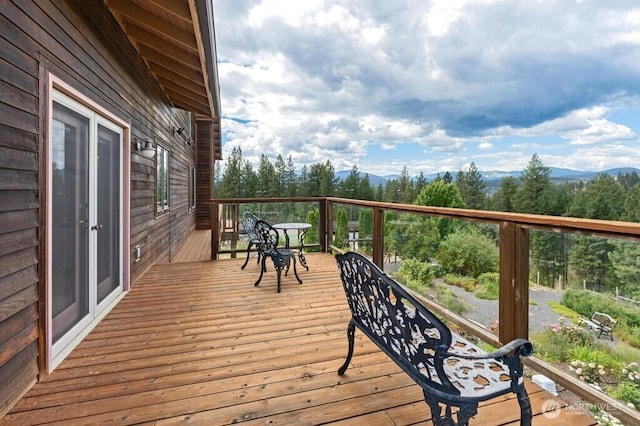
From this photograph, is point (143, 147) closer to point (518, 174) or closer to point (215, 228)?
point (215, 228)

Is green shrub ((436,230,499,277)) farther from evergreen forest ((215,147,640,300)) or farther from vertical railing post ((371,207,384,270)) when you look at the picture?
vertical railing post ((371,207,384,270))

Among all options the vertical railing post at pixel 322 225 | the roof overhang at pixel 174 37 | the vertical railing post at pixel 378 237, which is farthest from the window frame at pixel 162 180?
the vertical railing post at pixel 378 237

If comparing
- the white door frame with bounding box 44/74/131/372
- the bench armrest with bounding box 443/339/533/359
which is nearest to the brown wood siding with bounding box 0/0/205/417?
the white door frame with bounding box 44/74/131/372

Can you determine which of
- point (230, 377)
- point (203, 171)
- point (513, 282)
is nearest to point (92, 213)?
point (230, 377)

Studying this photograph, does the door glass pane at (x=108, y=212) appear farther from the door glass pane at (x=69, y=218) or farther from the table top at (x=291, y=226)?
the table top at (x=291, y=226)

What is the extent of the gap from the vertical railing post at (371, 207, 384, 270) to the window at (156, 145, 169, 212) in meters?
3.76

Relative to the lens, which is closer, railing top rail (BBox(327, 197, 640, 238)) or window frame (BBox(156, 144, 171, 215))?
railing top rail (BBox(327, 197, 640, 238))

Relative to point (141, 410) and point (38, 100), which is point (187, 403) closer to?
point (141, 410)

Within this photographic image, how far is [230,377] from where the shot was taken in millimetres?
2086

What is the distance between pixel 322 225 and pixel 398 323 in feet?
15.8

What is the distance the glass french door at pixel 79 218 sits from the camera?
2.37 meters

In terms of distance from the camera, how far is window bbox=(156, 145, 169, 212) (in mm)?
5668

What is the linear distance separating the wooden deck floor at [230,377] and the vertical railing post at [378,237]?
0.91 m

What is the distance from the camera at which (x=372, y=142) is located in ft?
137
